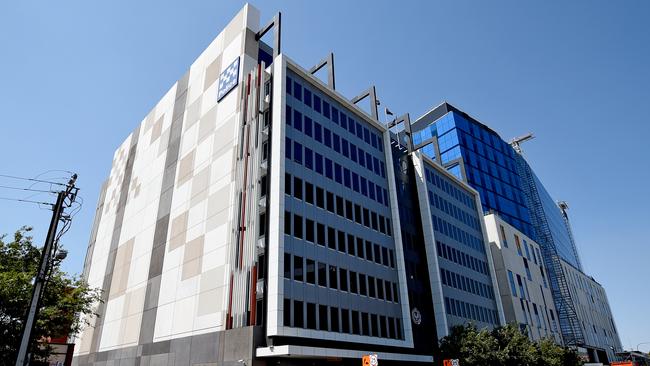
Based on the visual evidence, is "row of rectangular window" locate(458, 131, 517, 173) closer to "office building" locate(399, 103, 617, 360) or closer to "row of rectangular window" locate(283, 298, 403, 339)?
"office building" locate(399, 103, 617, 360)

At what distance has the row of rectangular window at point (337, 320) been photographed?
33906 millimetres

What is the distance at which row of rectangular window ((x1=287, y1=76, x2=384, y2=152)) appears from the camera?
43.7m

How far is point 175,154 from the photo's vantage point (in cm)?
5244

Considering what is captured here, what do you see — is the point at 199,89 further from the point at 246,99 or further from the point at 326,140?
the point at 326,140

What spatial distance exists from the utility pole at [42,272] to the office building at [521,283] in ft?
203

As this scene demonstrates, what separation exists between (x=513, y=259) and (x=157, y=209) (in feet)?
195

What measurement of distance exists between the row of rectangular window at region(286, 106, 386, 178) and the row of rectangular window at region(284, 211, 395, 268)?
9383mm

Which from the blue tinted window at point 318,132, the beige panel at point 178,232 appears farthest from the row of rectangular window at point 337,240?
the beige panel at point 178,232

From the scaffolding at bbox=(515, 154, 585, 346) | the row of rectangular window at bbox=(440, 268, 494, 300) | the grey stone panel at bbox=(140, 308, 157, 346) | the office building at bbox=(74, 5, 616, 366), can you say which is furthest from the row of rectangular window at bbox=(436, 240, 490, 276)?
the grey stone panel at bbox=(140, 308, 157, 346)

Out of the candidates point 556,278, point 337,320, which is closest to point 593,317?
point 556,278

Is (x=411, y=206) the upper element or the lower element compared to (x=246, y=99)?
lower

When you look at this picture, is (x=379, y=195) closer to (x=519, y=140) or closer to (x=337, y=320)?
(x=337, y=320)

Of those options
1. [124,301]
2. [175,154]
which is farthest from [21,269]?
[175,154]

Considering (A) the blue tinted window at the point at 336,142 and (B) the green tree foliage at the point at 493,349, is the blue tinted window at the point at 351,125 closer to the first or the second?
(A) the blue tinted window at the point at 336,142
